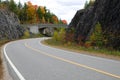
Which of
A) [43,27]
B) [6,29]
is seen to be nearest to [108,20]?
[6,29]

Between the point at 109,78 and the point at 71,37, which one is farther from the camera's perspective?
the point at 71,37

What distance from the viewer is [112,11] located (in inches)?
1179

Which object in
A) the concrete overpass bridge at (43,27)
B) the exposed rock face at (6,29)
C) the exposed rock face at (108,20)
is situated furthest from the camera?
the concrete overpass bridge at (43,27)

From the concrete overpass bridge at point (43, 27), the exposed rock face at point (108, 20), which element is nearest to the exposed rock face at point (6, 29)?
the concrete overpass bridge at point (43, 27)

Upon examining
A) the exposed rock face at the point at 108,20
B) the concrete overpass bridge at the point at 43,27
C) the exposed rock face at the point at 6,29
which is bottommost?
the concrete overpass bridge at the point at 43,27

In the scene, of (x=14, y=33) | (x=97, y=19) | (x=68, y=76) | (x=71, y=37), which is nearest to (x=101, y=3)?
(x=97, y=19)

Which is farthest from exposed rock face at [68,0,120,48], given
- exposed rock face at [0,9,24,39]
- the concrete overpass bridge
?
the concrete overpass bridge

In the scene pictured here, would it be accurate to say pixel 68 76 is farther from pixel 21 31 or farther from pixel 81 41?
pixel 21 31

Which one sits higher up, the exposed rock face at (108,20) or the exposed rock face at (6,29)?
the exposed rock face at (108,20)

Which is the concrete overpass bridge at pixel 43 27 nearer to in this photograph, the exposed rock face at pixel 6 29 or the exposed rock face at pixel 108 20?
the exposed rock face at pixel 6 29

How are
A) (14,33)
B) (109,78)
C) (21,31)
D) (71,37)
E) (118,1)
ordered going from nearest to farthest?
1. (109,78)
2. (118,1)
3. (71,37)
4. (14,33)
5. (21,31)

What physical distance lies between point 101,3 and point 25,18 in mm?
97264

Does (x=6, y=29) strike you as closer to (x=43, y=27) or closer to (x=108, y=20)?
(x=108, y=20)

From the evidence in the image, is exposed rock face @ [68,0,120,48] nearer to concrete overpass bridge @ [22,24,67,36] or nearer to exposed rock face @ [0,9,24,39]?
exposed rock face @ [0,9,24,39]
